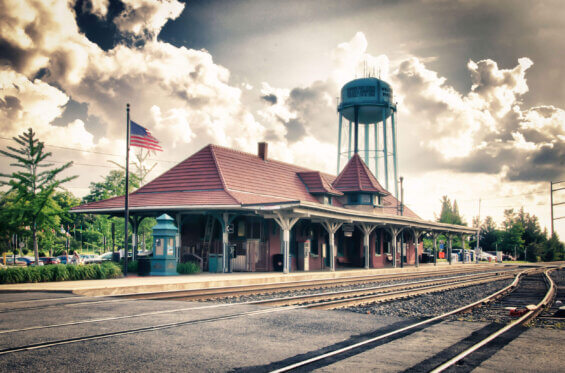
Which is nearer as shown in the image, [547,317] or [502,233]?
[547,317]

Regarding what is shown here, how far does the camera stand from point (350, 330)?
8797 millimetres

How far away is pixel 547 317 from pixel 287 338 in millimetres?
7028

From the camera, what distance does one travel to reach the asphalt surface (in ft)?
20.2

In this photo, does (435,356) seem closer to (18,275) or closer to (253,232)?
(18,275)

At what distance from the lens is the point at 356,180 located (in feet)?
133

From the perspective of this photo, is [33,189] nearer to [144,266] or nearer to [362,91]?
[144,266]

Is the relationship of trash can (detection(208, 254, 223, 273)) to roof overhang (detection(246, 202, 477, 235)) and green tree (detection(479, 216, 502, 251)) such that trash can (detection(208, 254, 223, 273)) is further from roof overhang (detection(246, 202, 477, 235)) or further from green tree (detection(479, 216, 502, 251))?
green tree (detection(479, 216, 502, 251))

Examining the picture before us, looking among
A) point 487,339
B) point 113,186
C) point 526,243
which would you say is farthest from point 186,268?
point 526,243

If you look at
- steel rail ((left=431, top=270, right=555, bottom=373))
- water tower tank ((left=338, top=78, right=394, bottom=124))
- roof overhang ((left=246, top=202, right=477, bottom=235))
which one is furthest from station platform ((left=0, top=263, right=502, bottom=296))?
water tower tank ((left=338, top=78, right=394, bottom=124))

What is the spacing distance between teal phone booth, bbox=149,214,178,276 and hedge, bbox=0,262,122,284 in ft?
7.68

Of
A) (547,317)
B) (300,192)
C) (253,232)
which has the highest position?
(300,192)

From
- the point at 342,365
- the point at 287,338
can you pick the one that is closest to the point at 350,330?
the point at 287,338

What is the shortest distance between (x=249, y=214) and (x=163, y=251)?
511 cm

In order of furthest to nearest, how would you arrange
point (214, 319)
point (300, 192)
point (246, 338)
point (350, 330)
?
point (300, 192)
point (214, 319)
point (350, 330)
point (246, 338)
